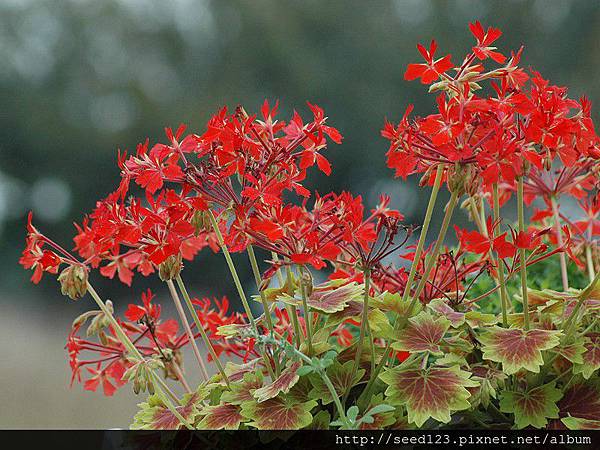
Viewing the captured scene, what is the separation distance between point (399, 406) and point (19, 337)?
510cm

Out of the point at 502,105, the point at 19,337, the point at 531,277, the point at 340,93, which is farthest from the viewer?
the point at 340,93

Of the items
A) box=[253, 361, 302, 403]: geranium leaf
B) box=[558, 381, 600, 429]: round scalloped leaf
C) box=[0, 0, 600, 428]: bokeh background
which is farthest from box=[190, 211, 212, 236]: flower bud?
box=[0, 0, 600, 428]: bokeh background

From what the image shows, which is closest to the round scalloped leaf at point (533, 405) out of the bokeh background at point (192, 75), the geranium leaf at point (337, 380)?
the geranium leaf at point (337, 380)

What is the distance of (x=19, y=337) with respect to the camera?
5.28 m

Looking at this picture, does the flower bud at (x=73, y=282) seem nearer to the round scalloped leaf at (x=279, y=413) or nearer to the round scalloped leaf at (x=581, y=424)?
the round scalloped leaf at (x=279, y=413)

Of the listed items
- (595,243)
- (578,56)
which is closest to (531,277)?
(595,243)

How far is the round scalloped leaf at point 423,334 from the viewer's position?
612mm

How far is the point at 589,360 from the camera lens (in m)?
0.64

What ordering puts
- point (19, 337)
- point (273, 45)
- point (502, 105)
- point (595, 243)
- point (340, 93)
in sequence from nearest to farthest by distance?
point (502, 105) → point (595, 243) → point (19, 337) → point (340, 93) → point (273, 45)

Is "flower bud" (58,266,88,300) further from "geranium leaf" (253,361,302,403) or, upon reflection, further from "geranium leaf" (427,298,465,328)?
"geranium leaf" (427,298,465,328)

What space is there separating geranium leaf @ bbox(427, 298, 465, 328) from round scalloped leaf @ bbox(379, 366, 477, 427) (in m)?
0.04

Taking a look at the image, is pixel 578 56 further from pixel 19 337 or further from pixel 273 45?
pixel 19 337

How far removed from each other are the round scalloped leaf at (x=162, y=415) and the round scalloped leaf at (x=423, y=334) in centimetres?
20

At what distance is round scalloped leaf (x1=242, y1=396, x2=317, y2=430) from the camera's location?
614 mm
